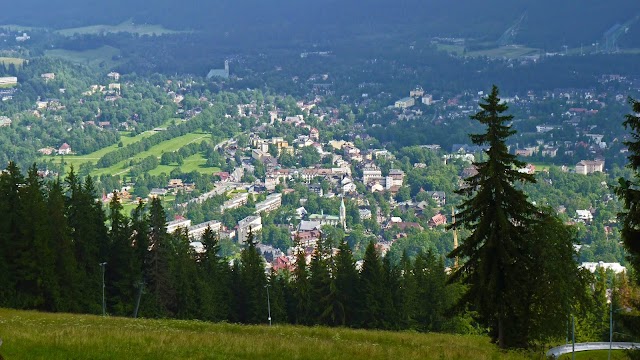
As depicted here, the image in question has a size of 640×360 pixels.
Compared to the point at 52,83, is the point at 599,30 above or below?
above

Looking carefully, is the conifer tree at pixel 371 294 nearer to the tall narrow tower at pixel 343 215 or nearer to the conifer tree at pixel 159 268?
the conifer tree at pixel 159 268

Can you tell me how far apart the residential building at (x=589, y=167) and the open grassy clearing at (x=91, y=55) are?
319 feet

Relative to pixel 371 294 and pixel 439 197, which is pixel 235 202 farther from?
pixel 371 294

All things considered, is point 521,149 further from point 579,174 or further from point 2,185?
point 2,185

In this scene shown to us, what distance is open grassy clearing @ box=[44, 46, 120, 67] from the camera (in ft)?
550

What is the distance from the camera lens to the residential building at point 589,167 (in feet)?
283

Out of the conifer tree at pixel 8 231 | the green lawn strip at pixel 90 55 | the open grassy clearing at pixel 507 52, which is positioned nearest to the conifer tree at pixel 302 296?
the conifer tree at pixel 8 231

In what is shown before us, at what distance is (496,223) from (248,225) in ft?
177

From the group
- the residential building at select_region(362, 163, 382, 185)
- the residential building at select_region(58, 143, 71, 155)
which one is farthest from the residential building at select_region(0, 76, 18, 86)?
the residential building at select_region(362, 163, 382, 185)

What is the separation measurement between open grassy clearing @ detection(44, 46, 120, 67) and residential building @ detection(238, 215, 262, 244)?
318 ft

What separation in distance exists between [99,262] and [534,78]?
4436 inches

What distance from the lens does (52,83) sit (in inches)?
5517

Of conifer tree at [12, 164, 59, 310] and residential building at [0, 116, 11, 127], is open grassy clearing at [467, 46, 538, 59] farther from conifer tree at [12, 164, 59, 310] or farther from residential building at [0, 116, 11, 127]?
conifer tree at [12, 164, 59, 310]

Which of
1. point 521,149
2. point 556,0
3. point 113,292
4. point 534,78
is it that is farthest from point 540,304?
point 556,0
